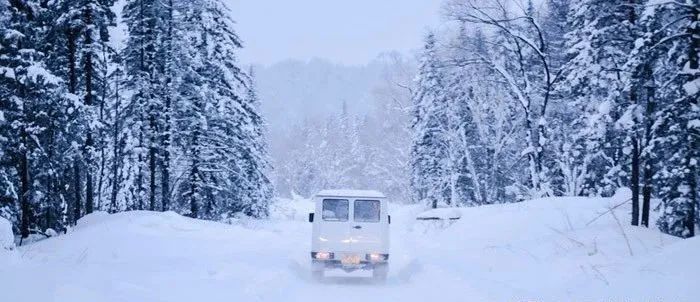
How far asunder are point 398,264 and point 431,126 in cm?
2325

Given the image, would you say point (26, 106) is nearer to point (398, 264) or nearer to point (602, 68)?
point (398, 264)

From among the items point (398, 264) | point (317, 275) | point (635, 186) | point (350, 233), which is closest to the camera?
point (317, 275)

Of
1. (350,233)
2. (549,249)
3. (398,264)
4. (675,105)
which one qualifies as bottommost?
(398,264)

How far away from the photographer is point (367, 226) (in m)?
14.4

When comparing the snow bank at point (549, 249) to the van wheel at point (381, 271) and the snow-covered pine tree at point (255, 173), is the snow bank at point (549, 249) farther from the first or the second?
the snow-covered pine tree at point (255, 173)

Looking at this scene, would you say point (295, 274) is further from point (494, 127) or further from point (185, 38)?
point (494, 127)

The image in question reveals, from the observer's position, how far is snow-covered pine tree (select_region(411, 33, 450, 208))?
3938 centimetres

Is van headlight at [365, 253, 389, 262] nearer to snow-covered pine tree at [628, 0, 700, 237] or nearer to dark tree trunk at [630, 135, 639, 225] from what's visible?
snow-covered pine tree at [628, 0, 700, 237]

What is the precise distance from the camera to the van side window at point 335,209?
47.9ft

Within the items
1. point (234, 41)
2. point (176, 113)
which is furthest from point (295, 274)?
point (234, 41)

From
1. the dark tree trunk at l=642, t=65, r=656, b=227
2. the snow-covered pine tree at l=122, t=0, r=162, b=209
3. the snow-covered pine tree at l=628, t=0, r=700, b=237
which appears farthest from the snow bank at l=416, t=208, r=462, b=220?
the snow-covered pine tree at l=122, t=0, r=162, b=209

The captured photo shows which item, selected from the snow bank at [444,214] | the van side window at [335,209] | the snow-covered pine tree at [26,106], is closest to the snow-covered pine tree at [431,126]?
the snow bank at [444,214]

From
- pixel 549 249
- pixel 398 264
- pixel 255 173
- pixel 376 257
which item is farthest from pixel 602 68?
pixel 255 173

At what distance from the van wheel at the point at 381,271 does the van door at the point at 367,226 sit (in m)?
0.37
